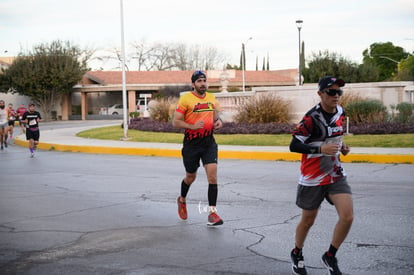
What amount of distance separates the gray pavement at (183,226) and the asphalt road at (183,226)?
1cm

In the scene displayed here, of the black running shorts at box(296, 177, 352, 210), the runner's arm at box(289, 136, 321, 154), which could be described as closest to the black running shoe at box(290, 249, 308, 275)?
the black running shorts at box(296, 177, 352, 210)

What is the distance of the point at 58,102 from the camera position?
61.9 m

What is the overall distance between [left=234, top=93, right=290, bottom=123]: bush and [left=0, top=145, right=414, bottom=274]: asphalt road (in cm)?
1193

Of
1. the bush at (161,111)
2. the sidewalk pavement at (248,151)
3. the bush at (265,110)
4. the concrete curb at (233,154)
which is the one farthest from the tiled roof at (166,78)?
the sidewalk pavement at (248,151)

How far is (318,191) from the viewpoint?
16.0 feet

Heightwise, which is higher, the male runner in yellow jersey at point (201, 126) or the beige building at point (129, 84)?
the beige building at point (129, 84)

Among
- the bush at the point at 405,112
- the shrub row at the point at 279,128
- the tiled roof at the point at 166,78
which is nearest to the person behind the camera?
the shrub row at the point at 279,128

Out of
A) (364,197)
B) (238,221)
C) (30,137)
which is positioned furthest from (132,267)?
(30,137)

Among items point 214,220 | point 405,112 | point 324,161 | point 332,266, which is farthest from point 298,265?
point 405,112

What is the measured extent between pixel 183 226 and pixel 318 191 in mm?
2655

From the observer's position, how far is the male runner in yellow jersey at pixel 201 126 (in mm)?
7086

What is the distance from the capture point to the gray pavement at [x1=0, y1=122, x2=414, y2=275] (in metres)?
5.39

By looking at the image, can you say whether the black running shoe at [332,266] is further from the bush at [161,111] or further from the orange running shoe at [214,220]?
the bush at [161,111]

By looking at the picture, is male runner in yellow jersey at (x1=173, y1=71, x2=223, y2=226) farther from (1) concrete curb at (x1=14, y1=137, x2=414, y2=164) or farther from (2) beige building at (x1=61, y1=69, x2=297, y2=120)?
(2) beige building at (x1=61, y1=69, x2=297, y2=120)
